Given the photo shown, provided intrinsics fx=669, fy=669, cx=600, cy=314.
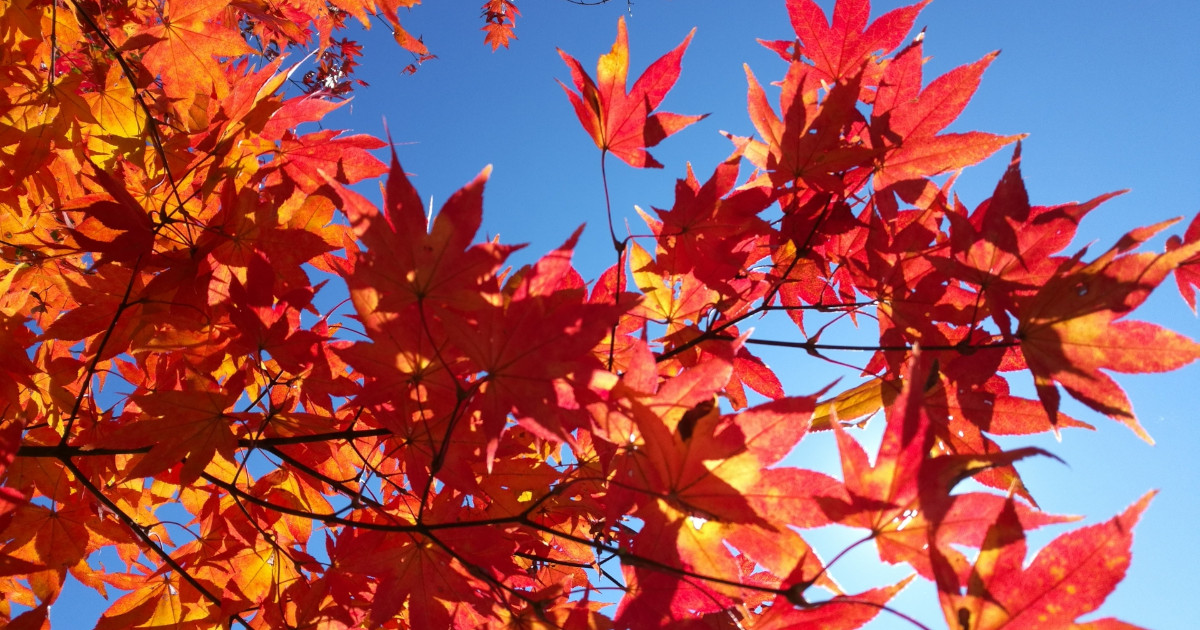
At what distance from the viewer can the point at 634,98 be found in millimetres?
1062

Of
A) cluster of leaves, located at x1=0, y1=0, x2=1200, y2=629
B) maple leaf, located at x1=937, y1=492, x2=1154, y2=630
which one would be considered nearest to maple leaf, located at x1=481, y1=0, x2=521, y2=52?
cluster of leaves, located at x1=0, y1=0, x2=1200, y2=629

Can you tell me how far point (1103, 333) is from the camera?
32.2 inches

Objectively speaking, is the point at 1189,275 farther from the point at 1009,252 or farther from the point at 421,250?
the point at 421,250

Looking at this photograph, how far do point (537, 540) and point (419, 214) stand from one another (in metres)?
0.69

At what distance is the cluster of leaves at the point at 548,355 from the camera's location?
78 cm

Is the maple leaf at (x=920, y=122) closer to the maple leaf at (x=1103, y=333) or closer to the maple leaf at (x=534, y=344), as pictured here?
the maple leaf at (x=1103, y=333)

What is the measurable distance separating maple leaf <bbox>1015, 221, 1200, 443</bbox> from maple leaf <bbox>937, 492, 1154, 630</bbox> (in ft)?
0.62

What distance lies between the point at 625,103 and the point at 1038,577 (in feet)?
2.72

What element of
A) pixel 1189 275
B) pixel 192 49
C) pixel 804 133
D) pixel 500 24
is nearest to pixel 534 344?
pixel 804 133

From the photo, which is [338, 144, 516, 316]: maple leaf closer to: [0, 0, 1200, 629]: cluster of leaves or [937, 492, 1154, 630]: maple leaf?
[0, 0, 1200, 629]: cluster of leaves

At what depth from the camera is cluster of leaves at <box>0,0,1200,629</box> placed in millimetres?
781

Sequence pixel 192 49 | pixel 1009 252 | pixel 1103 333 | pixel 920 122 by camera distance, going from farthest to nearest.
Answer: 1. pixel 192 49
2. pixel 920 122
3. pixel 1009 252
4. pixel 1103 333

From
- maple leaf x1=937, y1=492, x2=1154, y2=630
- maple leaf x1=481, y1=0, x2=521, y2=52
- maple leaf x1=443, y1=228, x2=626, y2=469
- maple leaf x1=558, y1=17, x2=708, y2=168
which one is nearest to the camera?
maple leaf x1=937, y1=492, x2=1154, y2=630

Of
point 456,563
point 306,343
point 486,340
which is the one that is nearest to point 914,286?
point 486,340
